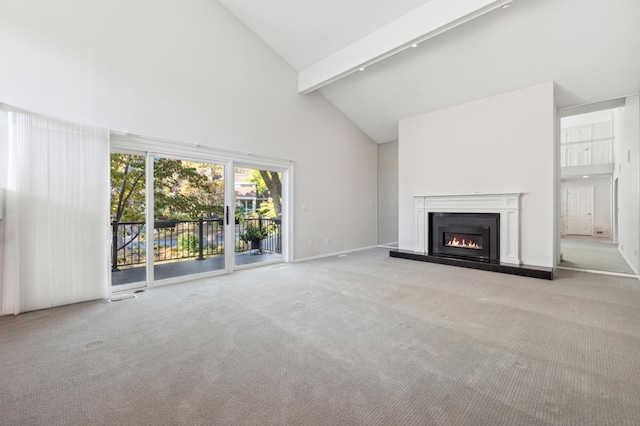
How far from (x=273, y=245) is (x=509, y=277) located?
4269 millimetres

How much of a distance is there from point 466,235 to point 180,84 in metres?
5.67

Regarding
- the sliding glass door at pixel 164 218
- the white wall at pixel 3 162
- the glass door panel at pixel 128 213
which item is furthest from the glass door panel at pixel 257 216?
the white wall at pixel 3 162

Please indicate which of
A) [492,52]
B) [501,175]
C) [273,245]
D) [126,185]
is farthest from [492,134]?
[126,185]

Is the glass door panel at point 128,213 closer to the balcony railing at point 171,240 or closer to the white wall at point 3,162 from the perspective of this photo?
the balcony railing at point 171,240

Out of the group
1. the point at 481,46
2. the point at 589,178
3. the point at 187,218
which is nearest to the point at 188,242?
the point at 187,218

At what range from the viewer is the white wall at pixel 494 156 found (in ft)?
15.0

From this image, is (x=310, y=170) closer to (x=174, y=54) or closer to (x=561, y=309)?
(x=174, y=54)

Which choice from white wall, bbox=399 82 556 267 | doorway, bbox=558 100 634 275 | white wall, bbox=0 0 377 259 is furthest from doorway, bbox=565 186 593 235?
white wall, bbox=0 0 377 259

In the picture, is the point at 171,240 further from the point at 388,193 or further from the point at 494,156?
the point at 494,156

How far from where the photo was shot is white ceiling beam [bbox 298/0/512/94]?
350cm

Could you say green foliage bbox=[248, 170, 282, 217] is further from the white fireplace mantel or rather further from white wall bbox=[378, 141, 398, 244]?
white wall bbox=[378, 141, 398, 244]

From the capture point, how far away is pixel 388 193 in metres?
7.76

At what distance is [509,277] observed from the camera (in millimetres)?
4367

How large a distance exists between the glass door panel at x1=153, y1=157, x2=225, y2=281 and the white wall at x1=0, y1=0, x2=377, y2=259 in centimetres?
53
